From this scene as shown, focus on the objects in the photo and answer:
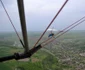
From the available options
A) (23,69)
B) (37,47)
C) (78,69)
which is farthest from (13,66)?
(37,47)

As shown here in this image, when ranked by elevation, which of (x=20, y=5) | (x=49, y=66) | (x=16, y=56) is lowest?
(x=49, y=66)

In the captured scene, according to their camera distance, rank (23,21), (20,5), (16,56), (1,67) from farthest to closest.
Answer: (1,67)
(16,56)
(23,21)
(20,5)

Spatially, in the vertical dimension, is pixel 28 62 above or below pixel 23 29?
below

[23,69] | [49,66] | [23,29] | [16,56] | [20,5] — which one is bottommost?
[49,66]

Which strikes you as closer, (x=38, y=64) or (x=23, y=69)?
(x=23, y=69)

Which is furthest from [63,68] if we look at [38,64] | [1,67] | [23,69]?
[1,67]

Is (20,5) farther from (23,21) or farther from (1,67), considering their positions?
(1,67)

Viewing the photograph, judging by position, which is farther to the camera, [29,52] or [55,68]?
[55,68]

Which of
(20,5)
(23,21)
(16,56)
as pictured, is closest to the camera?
(20,5)

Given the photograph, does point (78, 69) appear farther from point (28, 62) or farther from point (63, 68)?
point (28, 62)
